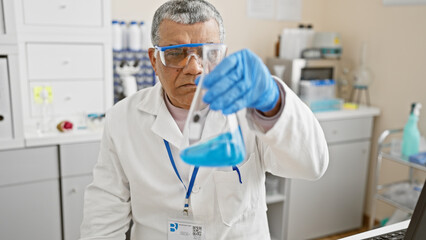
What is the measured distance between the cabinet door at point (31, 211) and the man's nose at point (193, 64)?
4.78 feet

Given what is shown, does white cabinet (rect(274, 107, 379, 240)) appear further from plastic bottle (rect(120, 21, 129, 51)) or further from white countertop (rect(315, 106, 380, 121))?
plastic bottle (rect(120, 21, 129, 51))

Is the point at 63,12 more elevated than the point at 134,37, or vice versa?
the point at 63,12

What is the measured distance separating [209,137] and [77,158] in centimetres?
167

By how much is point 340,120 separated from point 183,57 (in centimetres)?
210

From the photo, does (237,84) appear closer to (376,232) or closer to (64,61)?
(376,232)

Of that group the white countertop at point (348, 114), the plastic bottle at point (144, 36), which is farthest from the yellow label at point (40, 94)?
the white countertop at point (348, 114)

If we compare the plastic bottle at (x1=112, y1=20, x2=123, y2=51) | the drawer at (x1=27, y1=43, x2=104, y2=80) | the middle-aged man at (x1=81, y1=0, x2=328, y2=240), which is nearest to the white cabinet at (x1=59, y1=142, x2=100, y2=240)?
the drawer at (x1=27, y1=43, x2=104, y2=80)

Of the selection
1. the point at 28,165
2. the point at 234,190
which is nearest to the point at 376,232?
the point at 234,190

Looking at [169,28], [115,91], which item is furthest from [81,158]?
[169,28]

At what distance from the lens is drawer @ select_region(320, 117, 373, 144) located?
2945 millimetres

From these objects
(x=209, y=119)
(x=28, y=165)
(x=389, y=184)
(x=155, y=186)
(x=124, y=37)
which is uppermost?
(x=124, y=37)

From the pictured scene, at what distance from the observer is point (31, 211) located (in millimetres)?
2244

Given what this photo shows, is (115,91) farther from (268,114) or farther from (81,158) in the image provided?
(268,114)

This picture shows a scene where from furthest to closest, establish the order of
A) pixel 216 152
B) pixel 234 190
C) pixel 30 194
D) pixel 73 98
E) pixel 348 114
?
pixel 348 114 → pixel 73 98 → pixel 30 194 → pixel 234 190 → pixel 216 152
